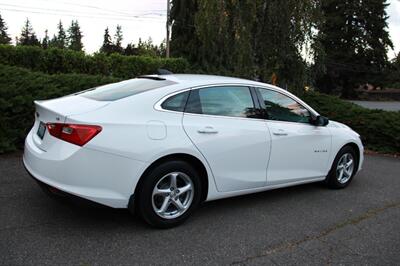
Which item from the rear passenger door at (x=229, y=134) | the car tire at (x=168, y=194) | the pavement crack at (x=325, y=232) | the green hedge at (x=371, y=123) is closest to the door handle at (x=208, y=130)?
the rear passenger door at (x=229, y=134)

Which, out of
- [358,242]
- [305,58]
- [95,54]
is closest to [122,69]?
[95,54]

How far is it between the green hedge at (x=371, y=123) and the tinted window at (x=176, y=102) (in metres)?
6.64

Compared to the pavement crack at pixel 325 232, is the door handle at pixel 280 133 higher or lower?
higher

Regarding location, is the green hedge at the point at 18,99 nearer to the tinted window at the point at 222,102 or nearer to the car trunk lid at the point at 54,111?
the car trunk lid at the point at 54,111

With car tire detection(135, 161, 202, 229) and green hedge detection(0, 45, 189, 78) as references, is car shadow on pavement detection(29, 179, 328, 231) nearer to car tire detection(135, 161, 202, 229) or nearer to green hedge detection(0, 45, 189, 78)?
car tire detection(135, 161, 202, 229)

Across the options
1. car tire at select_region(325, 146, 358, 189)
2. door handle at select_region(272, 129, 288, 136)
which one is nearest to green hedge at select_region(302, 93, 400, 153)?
car tire at select_region(325, 146, 358, 189)

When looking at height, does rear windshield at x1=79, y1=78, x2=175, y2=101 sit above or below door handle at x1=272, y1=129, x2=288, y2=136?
above

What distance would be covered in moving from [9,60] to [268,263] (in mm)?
12055

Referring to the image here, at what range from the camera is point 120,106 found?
12.7 feet

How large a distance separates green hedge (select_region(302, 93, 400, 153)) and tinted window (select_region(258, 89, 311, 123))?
4.81 meters

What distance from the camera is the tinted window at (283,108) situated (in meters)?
4.96

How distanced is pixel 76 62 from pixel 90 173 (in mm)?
11325

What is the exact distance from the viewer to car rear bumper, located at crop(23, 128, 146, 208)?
11.6 ft

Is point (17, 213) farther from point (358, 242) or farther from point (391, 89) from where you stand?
point (391, 89)
